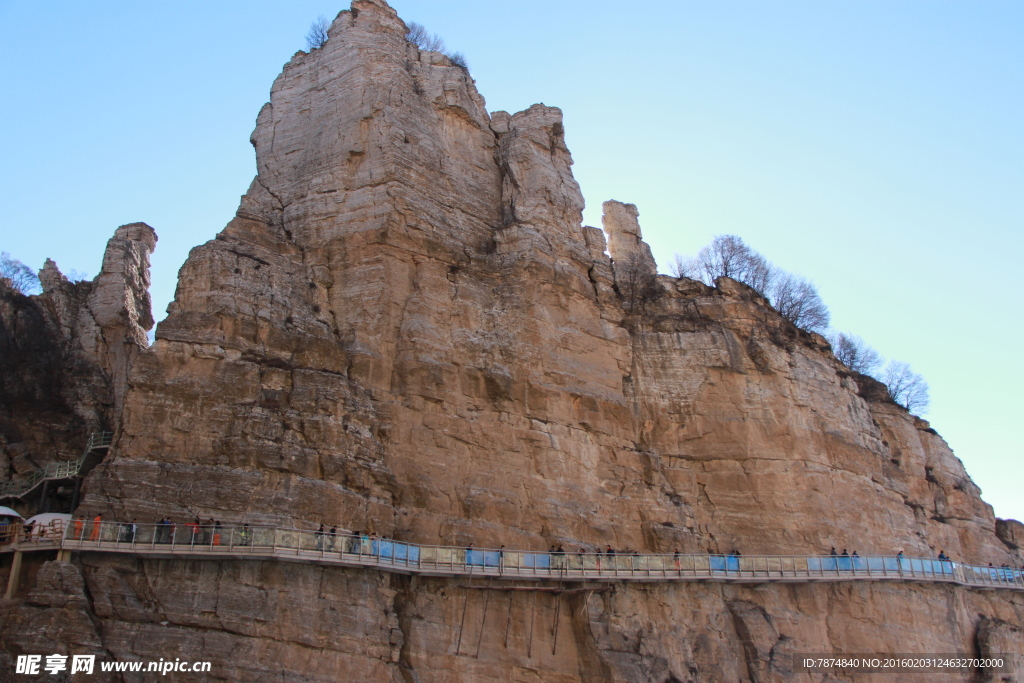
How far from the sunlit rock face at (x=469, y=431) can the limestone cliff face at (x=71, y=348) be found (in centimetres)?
952

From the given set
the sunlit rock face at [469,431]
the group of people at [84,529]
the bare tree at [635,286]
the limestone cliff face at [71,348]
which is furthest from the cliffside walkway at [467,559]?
the limestone cliff face at [71,348]

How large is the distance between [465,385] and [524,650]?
8.92 meters

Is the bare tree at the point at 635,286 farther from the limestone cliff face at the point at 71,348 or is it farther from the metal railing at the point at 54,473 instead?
the metal railing at the point at 54,473

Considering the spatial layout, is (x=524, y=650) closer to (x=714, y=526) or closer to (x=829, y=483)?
(x=714, y=526)

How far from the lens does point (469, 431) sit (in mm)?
31688

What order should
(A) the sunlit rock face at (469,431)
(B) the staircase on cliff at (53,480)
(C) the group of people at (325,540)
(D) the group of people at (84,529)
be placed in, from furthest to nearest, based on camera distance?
(B) the staircase on cliff at (53,480) → (A) the sunlit rock face at (469,431) → (C) the group of people at (325,540) → (D) the group of people at (84,529)

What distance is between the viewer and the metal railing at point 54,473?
3212 centimetres

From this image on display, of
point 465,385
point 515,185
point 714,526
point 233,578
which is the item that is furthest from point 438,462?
point 515,185

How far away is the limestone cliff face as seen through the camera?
1459 inches

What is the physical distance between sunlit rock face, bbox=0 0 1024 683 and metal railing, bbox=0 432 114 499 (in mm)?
6896

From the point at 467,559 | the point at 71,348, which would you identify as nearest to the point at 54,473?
the point at 71,348

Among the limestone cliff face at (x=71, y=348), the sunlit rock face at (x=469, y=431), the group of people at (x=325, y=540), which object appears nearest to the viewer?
the group of people at (x=325, y=540)

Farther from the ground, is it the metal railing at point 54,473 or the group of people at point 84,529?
the metal railing at point 54,473

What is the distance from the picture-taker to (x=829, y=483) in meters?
36.8
